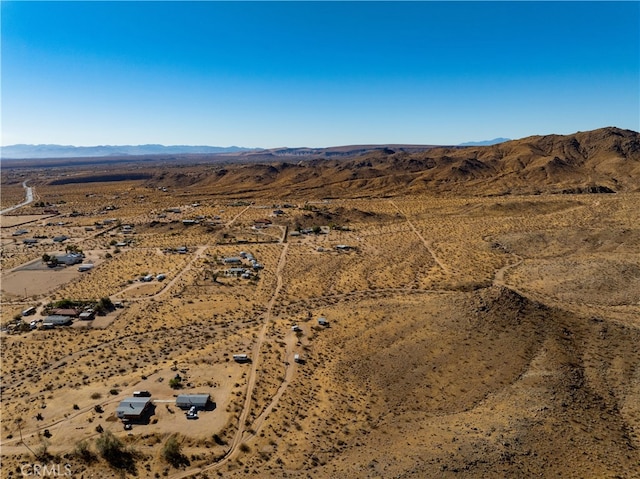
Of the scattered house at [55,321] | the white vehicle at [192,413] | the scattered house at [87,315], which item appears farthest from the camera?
the scattered house at [87,315]

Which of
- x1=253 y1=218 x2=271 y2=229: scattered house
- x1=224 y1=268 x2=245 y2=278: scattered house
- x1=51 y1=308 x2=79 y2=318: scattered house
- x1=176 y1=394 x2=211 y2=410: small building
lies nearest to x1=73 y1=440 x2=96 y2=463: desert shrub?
x1=176 y1=394 x2=211 y2=410: small building

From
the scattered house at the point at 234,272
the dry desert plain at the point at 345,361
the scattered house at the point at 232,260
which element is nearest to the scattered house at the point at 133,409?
the dry desert plain at the point at 345,361

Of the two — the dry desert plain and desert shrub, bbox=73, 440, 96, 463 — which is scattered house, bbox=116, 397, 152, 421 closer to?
the dry desert plain

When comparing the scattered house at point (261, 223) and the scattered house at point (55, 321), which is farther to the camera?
the scattered house at point (261, 223)

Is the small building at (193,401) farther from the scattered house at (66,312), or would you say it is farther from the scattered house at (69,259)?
the scattered house at (69,259)

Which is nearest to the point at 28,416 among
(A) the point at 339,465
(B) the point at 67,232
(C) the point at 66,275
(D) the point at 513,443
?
(A) the point at 339,465

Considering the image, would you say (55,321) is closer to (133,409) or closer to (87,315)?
Result: (87,315)

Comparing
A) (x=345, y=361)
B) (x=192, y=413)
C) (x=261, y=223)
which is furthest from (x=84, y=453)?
(x=261, y=223)
